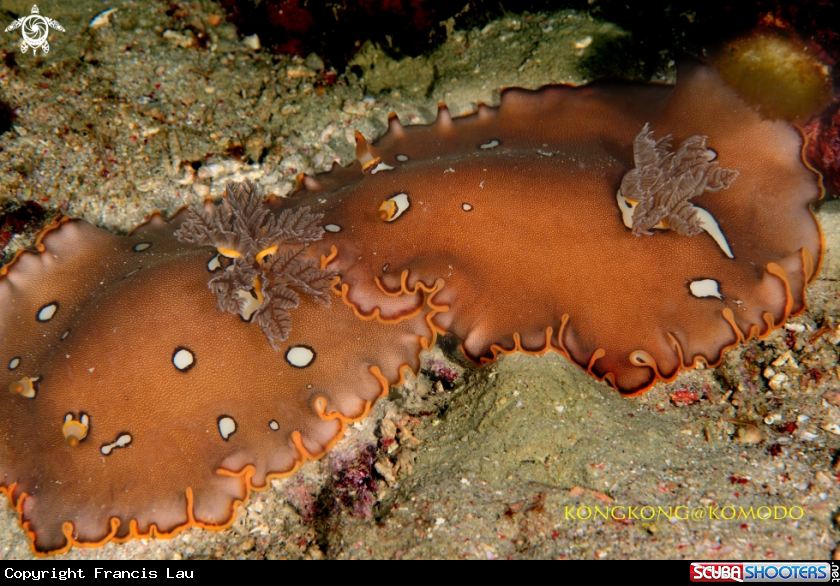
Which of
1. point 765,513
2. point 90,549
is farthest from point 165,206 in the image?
point 765,513

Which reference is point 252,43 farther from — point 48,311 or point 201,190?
point 48,311

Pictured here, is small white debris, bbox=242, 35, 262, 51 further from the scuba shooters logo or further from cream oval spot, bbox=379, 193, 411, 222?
the scuba shooters logo

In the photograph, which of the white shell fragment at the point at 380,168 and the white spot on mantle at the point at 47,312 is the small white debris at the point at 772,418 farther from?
the white spot on mantle at the point at 47,312

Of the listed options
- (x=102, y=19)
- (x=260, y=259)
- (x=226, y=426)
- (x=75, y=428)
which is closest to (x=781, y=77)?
(x=260, y=259)

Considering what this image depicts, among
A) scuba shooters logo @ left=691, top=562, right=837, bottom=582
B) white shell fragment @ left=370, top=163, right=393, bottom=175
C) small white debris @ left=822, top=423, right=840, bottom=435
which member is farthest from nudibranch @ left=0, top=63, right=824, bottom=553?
scuba shooters logo @ left=691, top=562, right=837, bottom=582

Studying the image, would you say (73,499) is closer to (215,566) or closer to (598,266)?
(215,566)
